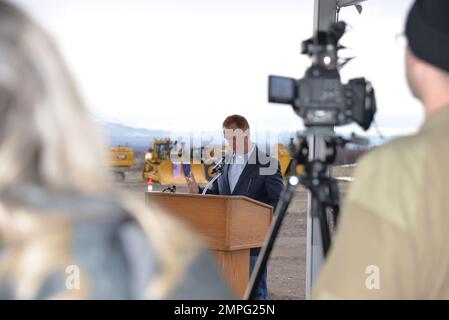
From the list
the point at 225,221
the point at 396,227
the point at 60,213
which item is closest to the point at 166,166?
the point at 225,221

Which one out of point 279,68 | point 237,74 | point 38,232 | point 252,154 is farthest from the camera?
point 237,74

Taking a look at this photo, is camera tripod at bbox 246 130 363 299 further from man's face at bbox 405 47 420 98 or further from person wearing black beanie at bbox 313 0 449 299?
person wearing black beanie at bbox 313 0 449 299

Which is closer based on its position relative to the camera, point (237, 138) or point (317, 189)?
point (317, 189)

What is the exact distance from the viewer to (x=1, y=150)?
0.83m

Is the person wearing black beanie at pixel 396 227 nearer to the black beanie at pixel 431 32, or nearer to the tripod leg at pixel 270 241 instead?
the black beanie at pixel 431 32

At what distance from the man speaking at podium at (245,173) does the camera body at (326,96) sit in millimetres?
2260

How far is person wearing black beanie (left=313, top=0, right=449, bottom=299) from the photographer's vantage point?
54.1 inches

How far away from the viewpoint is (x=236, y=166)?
4551 millimetres

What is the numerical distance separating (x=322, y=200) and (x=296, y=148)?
0.74ft

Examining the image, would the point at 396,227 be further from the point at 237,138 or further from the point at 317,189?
the point at 237,138

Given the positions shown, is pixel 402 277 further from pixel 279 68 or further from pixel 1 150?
pixel 279 68

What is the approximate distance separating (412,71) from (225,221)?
2152mm

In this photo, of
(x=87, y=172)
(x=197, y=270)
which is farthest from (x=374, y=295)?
(x=87, y=172)
